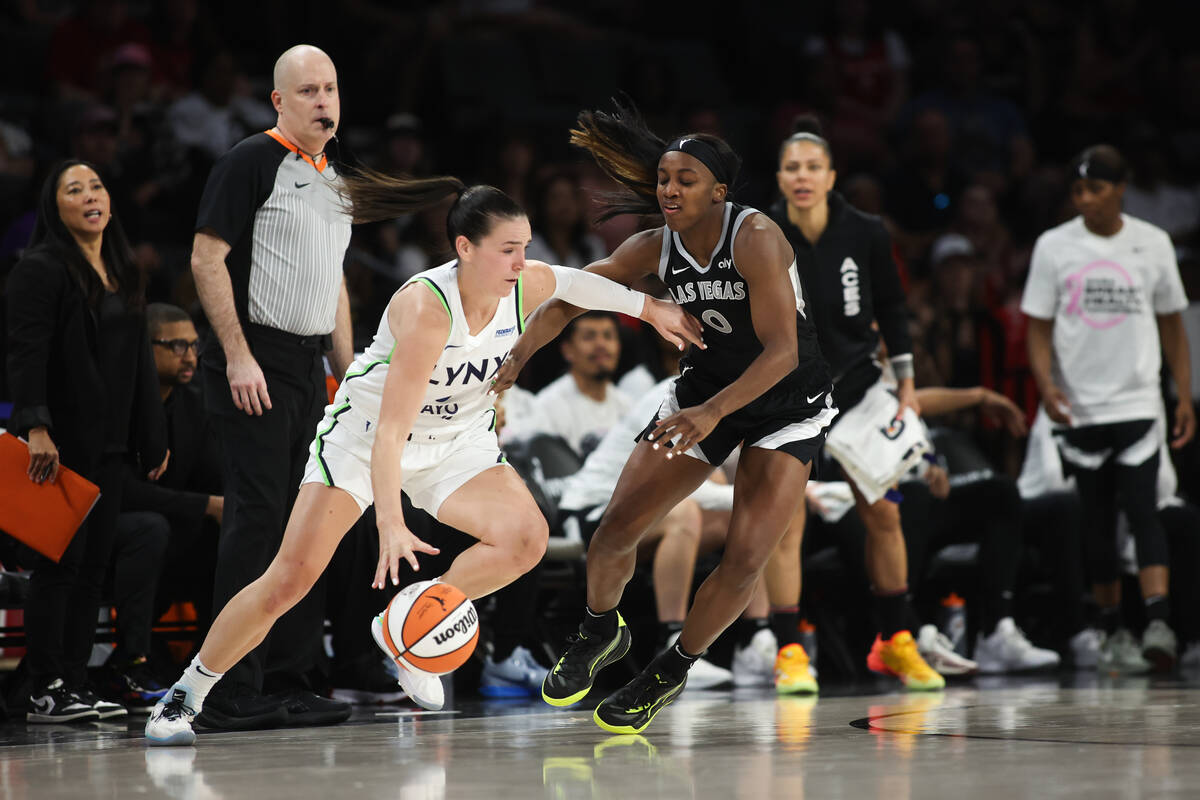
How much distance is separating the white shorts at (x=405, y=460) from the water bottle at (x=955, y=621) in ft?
10.6

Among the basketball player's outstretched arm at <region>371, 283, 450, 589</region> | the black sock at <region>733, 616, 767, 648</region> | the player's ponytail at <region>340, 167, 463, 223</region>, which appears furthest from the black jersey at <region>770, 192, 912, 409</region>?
the basketball player's outstretched arm at <region>371, 283, 450, 589</region>

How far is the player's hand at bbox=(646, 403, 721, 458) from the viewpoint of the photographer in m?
4.22

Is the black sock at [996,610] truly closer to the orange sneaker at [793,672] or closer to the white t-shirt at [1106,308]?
the white t-shirt at [1106,308]

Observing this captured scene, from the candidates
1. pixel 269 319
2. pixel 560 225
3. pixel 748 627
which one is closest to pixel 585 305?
pixel 269 319

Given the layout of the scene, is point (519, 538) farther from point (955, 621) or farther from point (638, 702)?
point (955, 621)

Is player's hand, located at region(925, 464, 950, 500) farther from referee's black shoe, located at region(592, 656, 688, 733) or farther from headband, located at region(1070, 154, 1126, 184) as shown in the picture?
referee's black shoe, located at region(592, 656, 688, 733)

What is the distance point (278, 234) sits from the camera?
4914 millimetres

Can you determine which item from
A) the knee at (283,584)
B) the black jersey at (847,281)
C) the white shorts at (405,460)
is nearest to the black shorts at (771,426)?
the white shorts at (405,460)

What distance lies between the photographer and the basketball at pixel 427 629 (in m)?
3.98

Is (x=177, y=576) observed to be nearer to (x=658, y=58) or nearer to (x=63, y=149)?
(x=63, y=149)

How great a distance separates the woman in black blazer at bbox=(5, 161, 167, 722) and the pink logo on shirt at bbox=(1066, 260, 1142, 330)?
13.5 feet

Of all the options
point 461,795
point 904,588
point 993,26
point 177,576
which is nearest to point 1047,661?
point 904,588

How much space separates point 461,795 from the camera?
10.5 ft

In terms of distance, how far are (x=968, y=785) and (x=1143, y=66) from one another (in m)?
9.61
